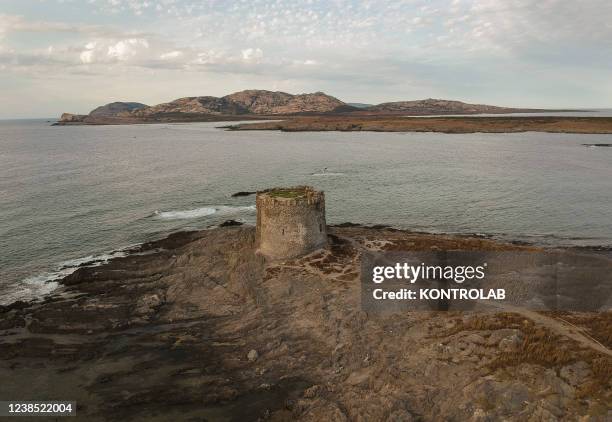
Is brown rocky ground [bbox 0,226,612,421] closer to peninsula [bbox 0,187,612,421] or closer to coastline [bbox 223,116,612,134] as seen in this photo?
peninsula [bbox 0,187,612,421]

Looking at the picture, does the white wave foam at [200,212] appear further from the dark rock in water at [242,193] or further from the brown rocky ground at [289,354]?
the brown rocky ground at [289,354]

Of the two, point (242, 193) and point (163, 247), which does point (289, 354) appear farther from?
point (242, 193)

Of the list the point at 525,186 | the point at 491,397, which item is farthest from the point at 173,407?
the point at 525,186

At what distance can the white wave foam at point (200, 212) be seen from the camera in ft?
162

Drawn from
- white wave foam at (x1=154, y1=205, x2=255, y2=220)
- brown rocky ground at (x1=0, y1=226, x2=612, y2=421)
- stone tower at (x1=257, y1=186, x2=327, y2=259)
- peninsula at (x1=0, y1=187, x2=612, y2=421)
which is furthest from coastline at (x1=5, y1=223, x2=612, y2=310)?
stone tower at (x1=257, y1=186, x2=327, y2=259)

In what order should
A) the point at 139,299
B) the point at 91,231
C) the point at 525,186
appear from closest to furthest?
the point at 139,299 < the point at 91,231 < the point at 525,186

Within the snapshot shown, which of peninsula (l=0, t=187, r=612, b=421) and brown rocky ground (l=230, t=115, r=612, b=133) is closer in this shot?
peninsula (l=0, t=187, r=612, b=421)

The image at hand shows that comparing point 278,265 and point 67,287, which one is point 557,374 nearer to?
point 278,265

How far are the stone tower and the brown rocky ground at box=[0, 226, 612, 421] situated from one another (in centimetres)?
104

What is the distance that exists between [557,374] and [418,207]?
119 feet

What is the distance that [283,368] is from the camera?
66.0ft

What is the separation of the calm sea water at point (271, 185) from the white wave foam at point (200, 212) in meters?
0.22

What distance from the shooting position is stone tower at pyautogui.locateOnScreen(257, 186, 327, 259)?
28.9 m

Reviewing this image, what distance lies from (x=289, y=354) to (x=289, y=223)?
32.9ft
